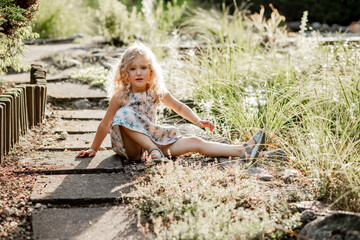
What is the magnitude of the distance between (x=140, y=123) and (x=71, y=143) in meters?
0.90

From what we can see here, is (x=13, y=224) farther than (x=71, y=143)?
No

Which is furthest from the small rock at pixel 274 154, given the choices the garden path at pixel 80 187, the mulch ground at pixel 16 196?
the mulch ground at pixel 16 196

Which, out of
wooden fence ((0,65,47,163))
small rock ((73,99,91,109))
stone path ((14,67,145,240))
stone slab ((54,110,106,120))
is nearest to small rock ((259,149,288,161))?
stone path ((14,67,145,240))

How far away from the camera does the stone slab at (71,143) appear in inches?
151

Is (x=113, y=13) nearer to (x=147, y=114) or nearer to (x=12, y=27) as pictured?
(x=12, y=27)

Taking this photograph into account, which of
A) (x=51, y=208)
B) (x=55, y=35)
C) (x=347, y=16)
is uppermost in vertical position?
(x=347, y=16)

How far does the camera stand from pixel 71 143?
4012 millimetres

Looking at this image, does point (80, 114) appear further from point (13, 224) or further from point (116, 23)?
point (116, 23)

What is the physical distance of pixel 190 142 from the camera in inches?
138

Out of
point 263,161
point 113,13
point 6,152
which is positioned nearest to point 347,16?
point 113,13

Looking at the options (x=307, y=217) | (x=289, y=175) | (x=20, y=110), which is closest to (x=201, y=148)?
(x=289, y=175)

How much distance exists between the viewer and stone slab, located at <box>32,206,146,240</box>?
231 cm

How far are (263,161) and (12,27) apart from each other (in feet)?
8.61

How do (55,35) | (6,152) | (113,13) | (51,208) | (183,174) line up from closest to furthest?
1. (51,208)
2. (183,174)
3. (6,152)
4. (113,13)
5. (55,35)
